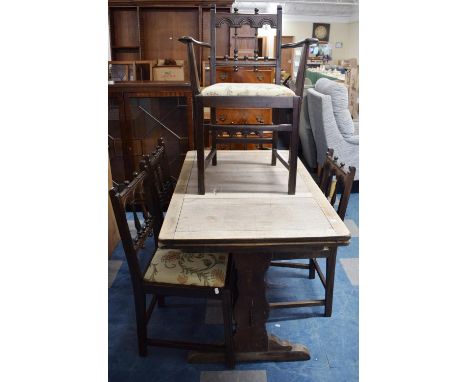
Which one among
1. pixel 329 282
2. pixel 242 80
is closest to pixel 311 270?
pixel 329 282

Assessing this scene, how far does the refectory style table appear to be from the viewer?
3.95ft

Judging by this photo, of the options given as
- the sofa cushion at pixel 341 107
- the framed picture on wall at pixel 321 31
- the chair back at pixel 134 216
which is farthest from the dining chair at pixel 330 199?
the framed picture on wall at pixel 321 31

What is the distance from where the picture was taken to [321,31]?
40.0ft

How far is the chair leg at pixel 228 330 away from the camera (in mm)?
1442

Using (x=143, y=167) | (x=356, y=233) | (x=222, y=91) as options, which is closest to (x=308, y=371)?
(x=143, y=167)

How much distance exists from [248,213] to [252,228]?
0.39 feet

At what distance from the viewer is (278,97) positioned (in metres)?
1.49

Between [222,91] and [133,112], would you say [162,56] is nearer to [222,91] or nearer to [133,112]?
[133,112]

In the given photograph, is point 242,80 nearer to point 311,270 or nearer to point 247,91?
point 247,91

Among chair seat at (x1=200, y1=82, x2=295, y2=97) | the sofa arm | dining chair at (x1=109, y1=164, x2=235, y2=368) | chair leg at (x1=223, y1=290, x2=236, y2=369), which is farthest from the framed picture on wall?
chair leg at (x1=223, y1=290, x2=236, y2=369)

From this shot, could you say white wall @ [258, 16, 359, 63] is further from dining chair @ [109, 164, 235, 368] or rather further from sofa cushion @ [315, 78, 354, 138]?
dining chair @ [109, 164, 235, 368]

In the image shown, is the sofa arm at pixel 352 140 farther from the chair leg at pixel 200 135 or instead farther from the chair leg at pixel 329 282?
the chair leg at pixel 200 135

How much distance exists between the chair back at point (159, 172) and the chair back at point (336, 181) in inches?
30.5

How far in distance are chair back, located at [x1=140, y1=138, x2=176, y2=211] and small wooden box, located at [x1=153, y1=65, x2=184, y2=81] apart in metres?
2.37
